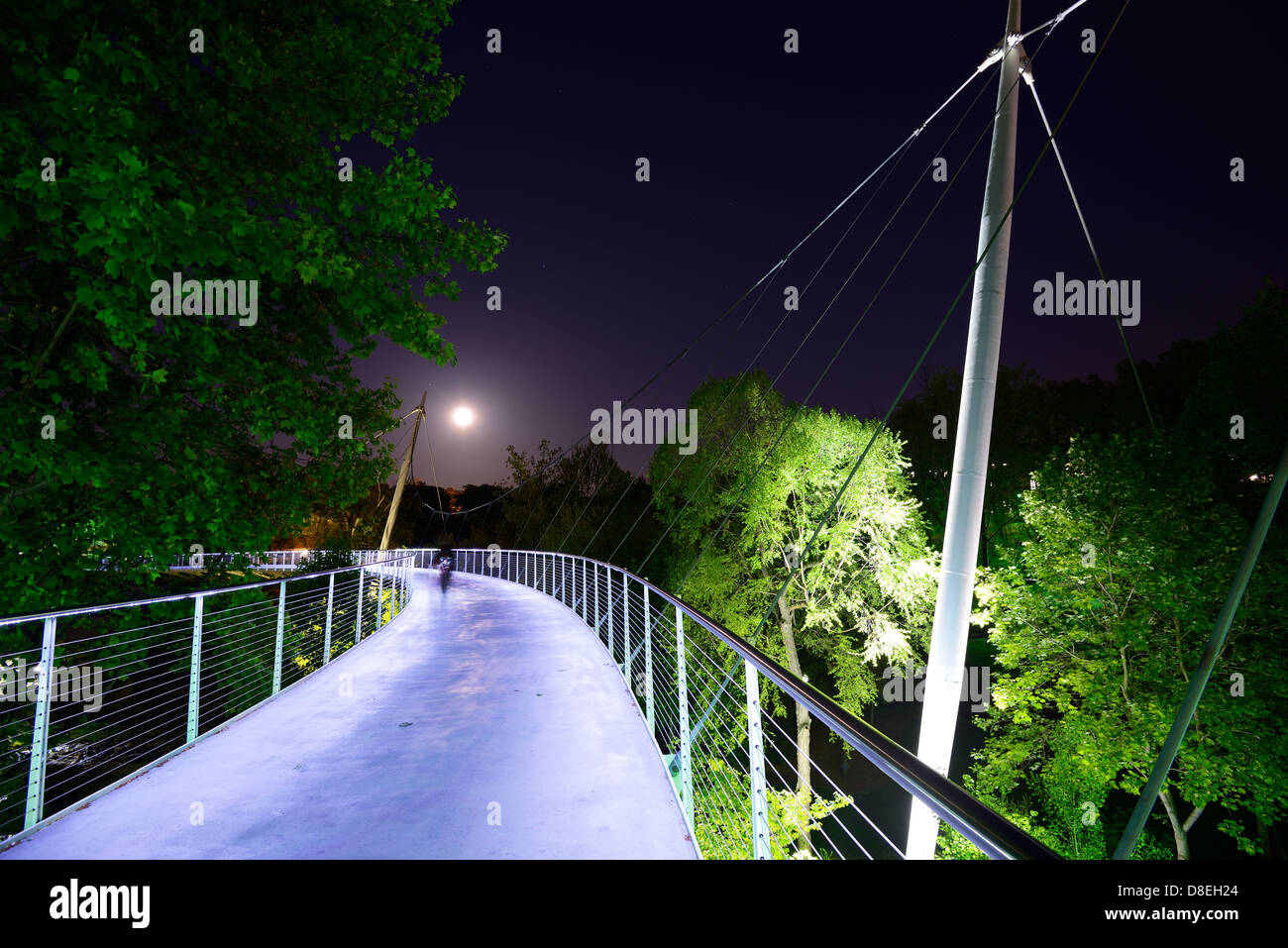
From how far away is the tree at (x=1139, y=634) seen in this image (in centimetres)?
Answer: 1307

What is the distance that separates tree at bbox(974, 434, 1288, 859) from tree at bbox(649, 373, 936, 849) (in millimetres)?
3665

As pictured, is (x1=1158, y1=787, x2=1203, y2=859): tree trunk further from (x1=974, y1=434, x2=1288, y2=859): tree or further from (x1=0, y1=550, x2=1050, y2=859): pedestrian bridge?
(x1=0, y1=550, x2=1050, y2=859): pedestrian bridge

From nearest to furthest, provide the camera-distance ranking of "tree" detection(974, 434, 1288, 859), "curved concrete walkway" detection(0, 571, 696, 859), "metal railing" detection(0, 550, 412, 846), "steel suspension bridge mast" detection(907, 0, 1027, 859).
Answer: "curved concrete walkway" detection(0, 571, 696, 859) < "metal railing" detection(0, 550, 412, 846) < "steel suspension bridge mast" detection(907, 0, 1027, 859) < "tree" detection(974, 434, 1288, 859)

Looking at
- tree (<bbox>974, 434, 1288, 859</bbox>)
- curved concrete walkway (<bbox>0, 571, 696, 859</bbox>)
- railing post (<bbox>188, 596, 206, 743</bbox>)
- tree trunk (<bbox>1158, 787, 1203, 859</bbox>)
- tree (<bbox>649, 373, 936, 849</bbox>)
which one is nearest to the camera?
curved concrete walkway (<bbox>0, 571, 696, 859</bbox>)

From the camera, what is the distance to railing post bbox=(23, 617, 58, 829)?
3158 millimetres

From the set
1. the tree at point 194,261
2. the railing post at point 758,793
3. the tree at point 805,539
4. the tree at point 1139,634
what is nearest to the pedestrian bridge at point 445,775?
the railing post at point 758,793

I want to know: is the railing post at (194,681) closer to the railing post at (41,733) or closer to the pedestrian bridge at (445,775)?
the pedestrian bridge at (445,775)

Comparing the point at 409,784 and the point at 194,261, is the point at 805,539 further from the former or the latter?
the point at 194,261

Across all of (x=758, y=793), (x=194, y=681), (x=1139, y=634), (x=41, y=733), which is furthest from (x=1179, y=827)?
(x=41, y=733)

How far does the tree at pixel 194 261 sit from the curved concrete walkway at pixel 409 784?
112 inches

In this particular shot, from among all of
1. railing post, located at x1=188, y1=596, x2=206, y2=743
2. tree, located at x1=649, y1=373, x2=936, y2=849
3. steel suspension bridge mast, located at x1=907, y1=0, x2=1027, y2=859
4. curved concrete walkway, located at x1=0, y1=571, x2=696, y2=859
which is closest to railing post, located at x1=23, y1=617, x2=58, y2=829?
curved concrete walkway, located at x1=0, y1=571, x2=696, y2=859
